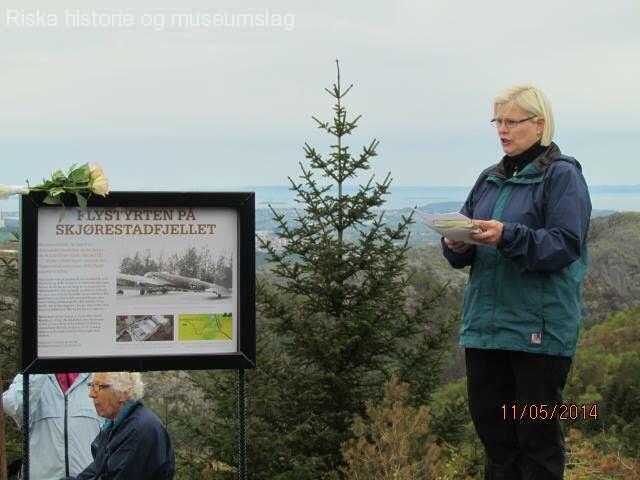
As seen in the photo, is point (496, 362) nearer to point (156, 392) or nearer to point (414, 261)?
point (156, 392)

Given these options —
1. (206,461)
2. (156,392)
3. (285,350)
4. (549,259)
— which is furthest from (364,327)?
(549,259)

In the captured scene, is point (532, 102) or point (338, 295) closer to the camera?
point (532, 102)

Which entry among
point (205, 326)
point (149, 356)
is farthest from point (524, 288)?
point (149, 356)

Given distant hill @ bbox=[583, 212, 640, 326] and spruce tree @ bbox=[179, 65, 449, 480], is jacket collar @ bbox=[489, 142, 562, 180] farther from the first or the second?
distant hill @ bbox=[583, 212, 640, 326]

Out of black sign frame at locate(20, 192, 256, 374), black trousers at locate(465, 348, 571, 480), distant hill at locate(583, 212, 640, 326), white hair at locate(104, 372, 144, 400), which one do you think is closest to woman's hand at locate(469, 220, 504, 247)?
black trousers at locate(465, 348, 571, 480)

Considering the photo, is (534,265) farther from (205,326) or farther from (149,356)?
(149,356)

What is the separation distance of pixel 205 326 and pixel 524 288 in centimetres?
143

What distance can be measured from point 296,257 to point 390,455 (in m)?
3.42

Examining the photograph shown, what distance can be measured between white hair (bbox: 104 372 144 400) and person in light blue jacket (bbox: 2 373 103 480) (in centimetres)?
90

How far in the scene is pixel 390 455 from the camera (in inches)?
207

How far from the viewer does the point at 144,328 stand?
14.3 feet

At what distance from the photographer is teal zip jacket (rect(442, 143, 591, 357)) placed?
373 cm

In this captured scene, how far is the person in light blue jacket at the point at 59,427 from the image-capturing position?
18.7 feet

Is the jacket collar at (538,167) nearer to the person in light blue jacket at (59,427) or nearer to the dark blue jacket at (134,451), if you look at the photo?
the dark blue jacket at (134,451)
